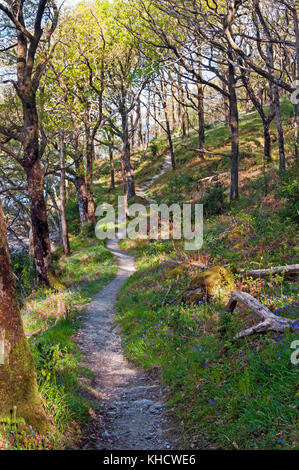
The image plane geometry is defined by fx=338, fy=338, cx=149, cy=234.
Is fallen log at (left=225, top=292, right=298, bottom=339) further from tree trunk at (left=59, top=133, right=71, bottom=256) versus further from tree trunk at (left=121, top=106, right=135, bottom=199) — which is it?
tree trunk at (left=121, top=106, right=135, bottom=199)

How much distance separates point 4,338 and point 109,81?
25383 millimetres

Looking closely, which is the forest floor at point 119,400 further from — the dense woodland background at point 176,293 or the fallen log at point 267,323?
the fallen log at point 267,323

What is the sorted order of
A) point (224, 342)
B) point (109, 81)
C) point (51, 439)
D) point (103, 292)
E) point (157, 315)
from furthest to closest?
1. point (109, 81)
2. point (103, 292)
3. point (157, 315)
4. point (224, 342)
5. point (51, 439)

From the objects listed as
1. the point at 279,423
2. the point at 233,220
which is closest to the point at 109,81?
the point at 233,220

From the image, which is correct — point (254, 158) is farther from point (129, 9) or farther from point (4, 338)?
point (4, 338)

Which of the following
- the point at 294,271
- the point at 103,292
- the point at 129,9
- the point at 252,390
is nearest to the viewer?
the point at 252,390

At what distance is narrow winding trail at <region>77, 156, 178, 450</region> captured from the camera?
4344 mm

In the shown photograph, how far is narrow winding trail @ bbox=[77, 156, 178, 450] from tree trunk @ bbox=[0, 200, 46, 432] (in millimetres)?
947

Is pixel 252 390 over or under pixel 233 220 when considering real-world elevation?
under

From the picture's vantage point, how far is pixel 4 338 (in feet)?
11.3

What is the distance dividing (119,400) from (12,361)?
2656 mm

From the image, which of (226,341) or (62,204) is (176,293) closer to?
(226,341)

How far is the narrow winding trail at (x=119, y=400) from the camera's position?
434 centimetres

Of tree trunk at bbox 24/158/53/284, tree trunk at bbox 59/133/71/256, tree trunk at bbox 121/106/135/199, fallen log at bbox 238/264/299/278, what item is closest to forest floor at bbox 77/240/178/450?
fallen log at bbox 238/264/299/278
